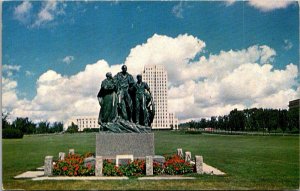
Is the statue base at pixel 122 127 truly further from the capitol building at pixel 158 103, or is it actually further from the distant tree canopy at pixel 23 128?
the capitol building at pixel 158 103

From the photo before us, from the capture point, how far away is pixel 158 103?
101625 mm

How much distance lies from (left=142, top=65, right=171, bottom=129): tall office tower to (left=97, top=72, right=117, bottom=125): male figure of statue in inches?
2463

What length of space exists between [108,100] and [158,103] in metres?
82.6

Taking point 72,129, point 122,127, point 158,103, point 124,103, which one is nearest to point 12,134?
point 72,129

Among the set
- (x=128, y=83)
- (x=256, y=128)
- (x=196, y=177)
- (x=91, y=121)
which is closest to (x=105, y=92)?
(x=128, y=83)

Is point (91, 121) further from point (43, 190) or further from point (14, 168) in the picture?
point (43, 190)

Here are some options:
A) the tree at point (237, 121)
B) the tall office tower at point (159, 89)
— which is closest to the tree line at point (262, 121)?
the tree at point (237, 121)

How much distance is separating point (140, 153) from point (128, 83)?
11.4 feet

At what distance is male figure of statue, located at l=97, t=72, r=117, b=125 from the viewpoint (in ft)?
62.3

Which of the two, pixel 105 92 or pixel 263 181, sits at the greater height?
pixel 105 92

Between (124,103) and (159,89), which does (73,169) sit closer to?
(124,103)

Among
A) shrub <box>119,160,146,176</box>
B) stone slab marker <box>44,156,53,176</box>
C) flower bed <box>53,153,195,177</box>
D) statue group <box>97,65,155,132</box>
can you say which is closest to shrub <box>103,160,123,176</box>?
flower bed <box>53,153,195,177</box>

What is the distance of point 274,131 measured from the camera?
6681 cm

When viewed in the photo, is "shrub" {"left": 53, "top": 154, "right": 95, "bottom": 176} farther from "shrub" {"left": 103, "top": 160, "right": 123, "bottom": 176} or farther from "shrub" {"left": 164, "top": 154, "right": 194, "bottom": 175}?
"shrub" {"left": 164, "top": 154, "right": 194, "bottom": 175}
